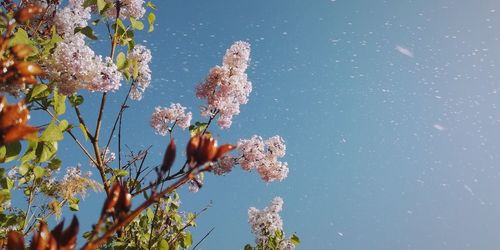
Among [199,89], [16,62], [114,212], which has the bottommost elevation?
Answer: [114,212]

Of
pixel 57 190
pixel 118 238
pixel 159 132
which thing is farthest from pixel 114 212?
pixel 159 132

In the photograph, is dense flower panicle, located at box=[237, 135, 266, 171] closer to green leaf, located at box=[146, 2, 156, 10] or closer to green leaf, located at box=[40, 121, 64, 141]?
green leaf, located at box=[146, 2, 156, 10]

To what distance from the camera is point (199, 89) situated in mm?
4363

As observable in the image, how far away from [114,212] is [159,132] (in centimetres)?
403

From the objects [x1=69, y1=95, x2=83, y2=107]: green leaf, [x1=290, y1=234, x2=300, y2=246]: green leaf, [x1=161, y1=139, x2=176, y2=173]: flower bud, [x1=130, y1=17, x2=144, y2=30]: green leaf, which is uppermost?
[x1=130, y1=17, x2=144, y2=30]: green leaf

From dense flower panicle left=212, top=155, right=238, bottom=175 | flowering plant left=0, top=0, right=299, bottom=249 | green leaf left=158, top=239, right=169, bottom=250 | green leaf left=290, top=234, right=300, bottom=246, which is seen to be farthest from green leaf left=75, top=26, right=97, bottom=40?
green leaf left=290, top=234, right=300, bottom=246

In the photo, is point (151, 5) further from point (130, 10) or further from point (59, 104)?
point (59, 104)

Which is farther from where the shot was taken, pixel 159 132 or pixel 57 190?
pixel 159 132

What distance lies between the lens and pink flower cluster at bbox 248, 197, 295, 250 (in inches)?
242

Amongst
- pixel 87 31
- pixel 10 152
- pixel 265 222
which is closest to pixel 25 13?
pixel 10 152

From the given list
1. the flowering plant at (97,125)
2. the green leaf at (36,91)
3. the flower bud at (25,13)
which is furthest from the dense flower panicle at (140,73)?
the flower bud at (25,13)

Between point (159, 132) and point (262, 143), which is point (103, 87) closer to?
point (159, 132)

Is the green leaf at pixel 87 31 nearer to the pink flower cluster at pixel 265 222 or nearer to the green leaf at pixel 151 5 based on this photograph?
the green leaf at pixel 151 5

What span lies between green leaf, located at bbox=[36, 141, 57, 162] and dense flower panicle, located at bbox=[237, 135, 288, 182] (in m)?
2.60
